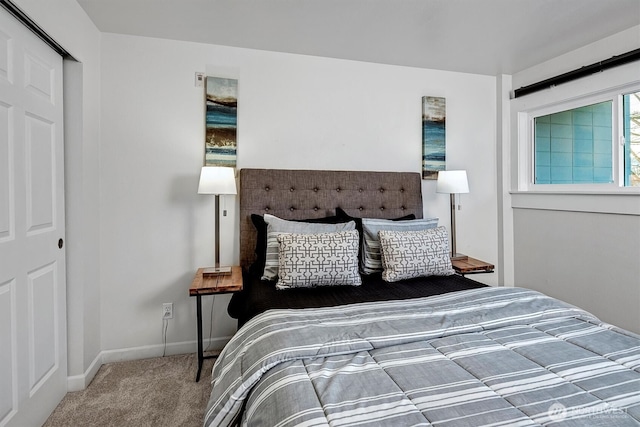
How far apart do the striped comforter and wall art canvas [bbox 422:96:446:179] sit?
1.66 m

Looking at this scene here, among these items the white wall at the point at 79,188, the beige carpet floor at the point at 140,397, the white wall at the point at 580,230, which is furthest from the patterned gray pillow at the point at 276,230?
the white wall at the point at 580,230

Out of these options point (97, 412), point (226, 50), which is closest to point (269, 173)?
point (226, 50)

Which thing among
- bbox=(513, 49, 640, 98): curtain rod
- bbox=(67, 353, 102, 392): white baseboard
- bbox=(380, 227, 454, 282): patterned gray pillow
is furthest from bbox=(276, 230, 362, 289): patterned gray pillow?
bbox=(513, 49, 640, 98): curtain rod

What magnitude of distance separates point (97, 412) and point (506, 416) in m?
2.01

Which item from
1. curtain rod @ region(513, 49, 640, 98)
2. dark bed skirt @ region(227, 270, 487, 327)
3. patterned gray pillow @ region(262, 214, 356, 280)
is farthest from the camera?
curtain rod @ region(513, 49, 640, 98)

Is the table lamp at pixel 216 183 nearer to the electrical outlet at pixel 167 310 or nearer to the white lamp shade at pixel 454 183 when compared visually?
the electrical outlet at pixel 167 310

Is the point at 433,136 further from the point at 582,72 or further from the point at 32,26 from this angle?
the point at 32,26

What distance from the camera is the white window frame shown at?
2.42 m

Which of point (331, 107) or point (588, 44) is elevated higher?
point (588, 44)

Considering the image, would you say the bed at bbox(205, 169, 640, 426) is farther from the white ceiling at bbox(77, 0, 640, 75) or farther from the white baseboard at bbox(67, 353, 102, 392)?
the white ceiling at bbox(77, 0, 640, 75)

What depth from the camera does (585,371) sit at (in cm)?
103

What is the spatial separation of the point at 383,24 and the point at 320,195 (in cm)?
126

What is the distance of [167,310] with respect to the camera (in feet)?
7.96

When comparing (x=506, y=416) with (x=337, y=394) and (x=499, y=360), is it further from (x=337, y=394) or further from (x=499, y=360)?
(x=337, y=394)
